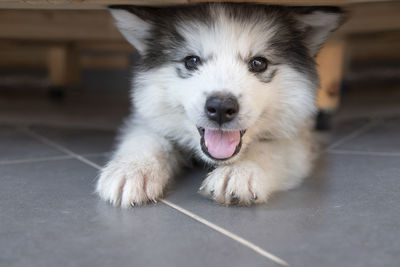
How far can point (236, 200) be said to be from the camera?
1697mm

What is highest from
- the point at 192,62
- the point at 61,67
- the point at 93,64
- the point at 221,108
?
the point at 192,62

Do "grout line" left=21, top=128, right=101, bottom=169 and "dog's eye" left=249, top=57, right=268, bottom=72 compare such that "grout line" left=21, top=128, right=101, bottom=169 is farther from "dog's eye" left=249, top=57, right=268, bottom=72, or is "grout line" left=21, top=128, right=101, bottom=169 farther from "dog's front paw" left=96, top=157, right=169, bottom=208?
"dog's eye" left=249, top=57, right=268, bottom=72

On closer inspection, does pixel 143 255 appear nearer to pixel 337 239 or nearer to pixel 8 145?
pixel 337 239

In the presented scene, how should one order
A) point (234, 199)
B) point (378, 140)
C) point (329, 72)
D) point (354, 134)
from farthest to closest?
point (329, 72), point (354, 134), point (378, 140), point (234, 199)

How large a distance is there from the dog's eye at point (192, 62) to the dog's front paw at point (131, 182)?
0.47 meters

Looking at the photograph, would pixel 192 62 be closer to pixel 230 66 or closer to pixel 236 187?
pixel 230 66

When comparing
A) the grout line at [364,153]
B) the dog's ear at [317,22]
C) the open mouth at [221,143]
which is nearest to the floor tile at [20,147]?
the open mouth at [221,143]

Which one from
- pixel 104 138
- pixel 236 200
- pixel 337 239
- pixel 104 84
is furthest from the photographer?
pixel 104 84

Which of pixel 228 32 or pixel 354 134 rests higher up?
pixel 228 32

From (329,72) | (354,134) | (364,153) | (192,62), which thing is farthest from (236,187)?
(329,72)

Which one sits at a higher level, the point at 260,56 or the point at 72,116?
the point at 260,56

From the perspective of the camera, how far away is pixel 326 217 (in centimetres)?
158

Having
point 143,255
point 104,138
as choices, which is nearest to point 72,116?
point 104,138

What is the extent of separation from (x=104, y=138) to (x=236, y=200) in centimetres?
157
